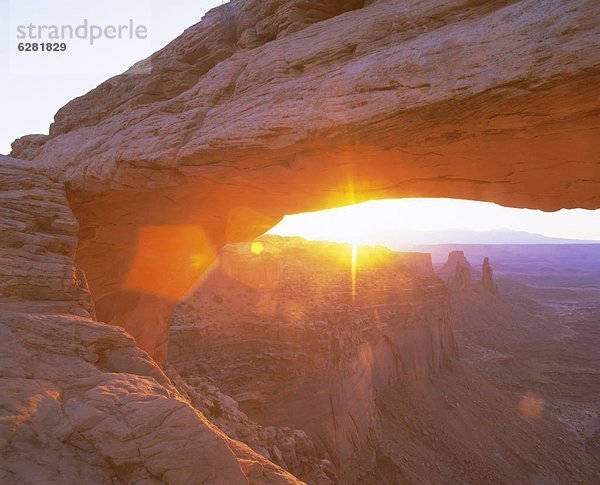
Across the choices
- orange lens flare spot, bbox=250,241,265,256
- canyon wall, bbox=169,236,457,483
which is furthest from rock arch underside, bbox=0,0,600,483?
orange lens flare spot, bbox=250,241,265,256

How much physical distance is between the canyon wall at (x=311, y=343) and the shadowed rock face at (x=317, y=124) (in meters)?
4.68

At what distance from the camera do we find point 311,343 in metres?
17.8

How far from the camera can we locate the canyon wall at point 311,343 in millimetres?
16375

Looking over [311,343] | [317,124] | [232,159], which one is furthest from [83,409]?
[311,343]

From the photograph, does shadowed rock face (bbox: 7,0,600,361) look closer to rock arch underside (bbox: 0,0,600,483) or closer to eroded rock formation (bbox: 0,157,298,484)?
rock arch underside (bbox: 0,0,600,483)

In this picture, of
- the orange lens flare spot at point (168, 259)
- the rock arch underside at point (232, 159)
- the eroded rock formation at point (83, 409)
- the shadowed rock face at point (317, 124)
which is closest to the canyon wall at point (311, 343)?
the orange lens flare spot at point (168, 259)

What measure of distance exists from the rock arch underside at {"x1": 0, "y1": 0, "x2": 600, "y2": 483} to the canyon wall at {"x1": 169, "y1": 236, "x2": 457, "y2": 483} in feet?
16.1

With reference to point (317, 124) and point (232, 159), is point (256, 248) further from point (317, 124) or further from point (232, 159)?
point (317, 124)

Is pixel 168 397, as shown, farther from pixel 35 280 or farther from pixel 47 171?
pixel 47 171

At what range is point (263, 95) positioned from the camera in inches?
352


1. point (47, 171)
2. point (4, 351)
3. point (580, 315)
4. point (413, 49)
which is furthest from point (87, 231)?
point (580, 315)

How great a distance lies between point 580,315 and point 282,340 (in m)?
81.7

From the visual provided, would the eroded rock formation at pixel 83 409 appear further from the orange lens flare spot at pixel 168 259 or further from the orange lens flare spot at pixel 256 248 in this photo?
the orange lens flare spot at pixel 256 248

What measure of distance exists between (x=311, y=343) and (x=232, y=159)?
11.2 m
